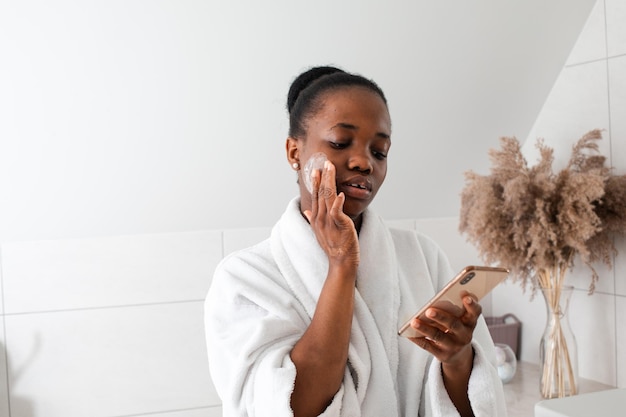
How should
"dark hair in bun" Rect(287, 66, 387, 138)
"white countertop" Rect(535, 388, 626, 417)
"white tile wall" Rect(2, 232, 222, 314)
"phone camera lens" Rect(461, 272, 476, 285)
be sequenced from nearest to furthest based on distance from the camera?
"white countertop" Rect(535, 388, 626, 417), "phone camera lens" Rect(461, 272, 476, 285), "dark hair in bun" Rect(287, 66, 387, 138), "white tile wall" Rect(2, 232, 222, 314)

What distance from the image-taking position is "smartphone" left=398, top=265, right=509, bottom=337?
0.88 meters

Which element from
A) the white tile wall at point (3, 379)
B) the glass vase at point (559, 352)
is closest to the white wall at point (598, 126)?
→ the glass vase at point (559, 352)

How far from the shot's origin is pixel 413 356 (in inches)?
42.8

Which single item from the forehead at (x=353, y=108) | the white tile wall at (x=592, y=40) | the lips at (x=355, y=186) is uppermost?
the white tile wall at (x=592, y=40)

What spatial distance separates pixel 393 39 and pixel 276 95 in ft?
1.11

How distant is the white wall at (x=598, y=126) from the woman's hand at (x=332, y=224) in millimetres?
1183

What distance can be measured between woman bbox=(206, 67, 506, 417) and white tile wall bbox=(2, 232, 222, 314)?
947 mm

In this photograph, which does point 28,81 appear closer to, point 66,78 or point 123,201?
point 66,78

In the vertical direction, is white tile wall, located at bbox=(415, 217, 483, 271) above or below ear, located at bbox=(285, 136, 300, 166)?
below

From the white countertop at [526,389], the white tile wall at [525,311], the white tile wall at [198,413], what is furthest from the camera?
the white tile wall at [525,311]

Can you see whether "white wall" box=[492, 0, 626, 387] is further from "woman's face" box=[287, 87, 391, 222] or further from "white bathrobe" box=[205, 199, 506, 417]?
"woman's face" box=[287, 87, 391, 222]

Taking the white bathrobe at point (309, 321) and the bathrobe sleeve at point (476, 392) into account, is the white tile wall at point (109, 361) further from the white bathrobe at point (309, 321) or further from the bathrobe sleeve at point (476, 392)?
the bathrobe sleeve at point (476, 392)

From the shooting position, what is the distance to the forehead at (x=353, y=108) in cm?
106

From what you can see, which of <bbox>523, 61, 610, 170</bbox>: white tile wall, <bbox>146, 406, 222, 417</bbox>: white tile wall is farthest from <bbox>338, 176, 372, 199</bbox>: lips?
<bbox>146, 406, 222, 417</bbox>: white tile wall
